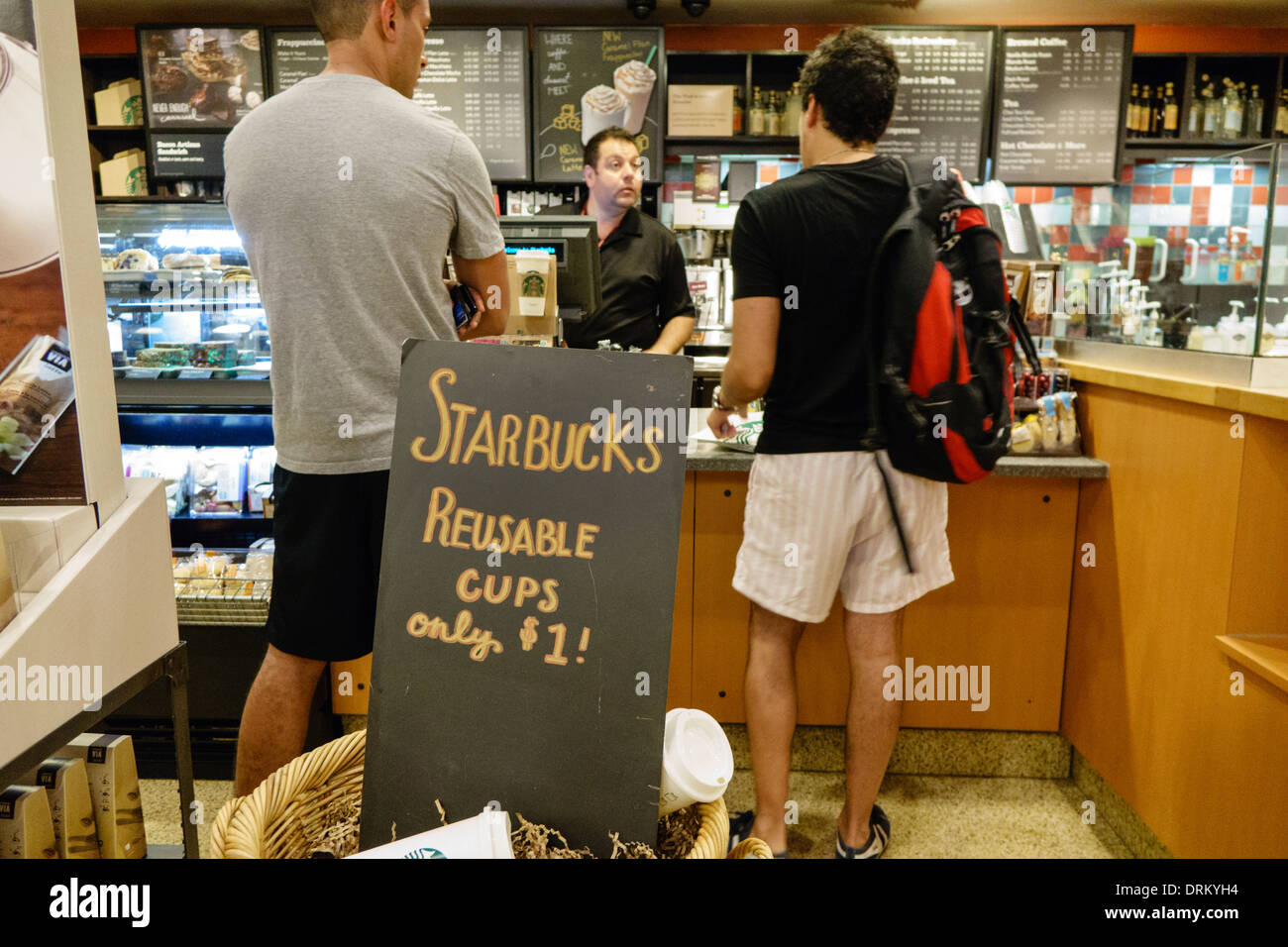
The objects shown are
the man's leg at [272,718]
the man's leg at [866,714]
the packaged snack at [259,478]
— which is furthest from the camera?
the packaged snack at [259,478]

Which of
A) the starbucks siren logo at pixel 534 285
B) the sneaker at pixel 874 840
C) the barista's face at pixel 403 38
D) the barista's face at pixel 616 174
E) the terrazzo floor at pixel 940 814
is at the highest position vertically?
the barista's face at pixel 403 38

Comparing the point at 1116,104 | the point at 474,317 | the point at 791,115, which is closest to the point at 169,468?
the point at 474,317

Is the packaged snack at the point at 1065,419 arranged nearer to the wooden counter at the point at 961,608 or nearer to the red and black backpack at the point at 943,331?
the wooden counter at the point at 961,608

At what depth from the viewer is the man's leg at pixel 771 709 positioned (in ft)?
6.67

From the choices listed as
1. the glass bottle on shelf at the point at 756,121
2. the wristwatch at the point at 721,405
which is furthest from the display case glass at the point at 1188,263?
the glass bottle on shelf at the point at 756,121

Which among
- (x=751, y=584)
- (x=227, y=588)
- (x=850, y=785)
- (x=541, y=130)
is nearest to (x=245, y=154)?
(x=751, y=584)

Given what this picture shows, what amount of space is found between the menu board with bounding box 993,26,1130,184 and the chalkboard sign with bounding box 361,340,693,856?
14.4 ft

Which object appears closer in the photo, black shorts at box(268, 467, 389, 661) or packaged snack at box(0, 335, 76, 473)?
packaged snack at box(0, 335, 76, 473)

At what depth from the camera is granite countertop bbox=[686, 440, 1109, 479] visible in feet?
7.82

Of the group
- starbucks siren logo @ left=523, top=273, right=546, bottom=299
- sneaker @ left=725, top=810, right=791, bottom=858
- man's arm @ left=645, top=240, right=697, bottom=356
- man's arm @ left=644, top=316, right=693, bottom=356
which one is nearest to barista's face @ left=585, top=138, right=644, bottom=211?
man's arm @ left=645, top=240, right=697, bottom=356

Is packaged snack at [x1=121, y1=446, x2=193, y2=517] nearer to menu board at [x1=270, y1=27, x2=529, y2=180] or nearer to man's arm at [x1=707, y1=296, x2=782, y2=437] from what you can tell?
man's arm at [x1=707, y1=296, x2=782, y2=437]

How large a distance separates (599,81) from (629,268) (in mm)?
1766

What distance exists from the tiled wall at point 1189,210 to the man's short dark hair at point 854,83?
2.88ft

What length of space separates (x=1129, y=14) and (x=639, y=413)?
5.30 metres
